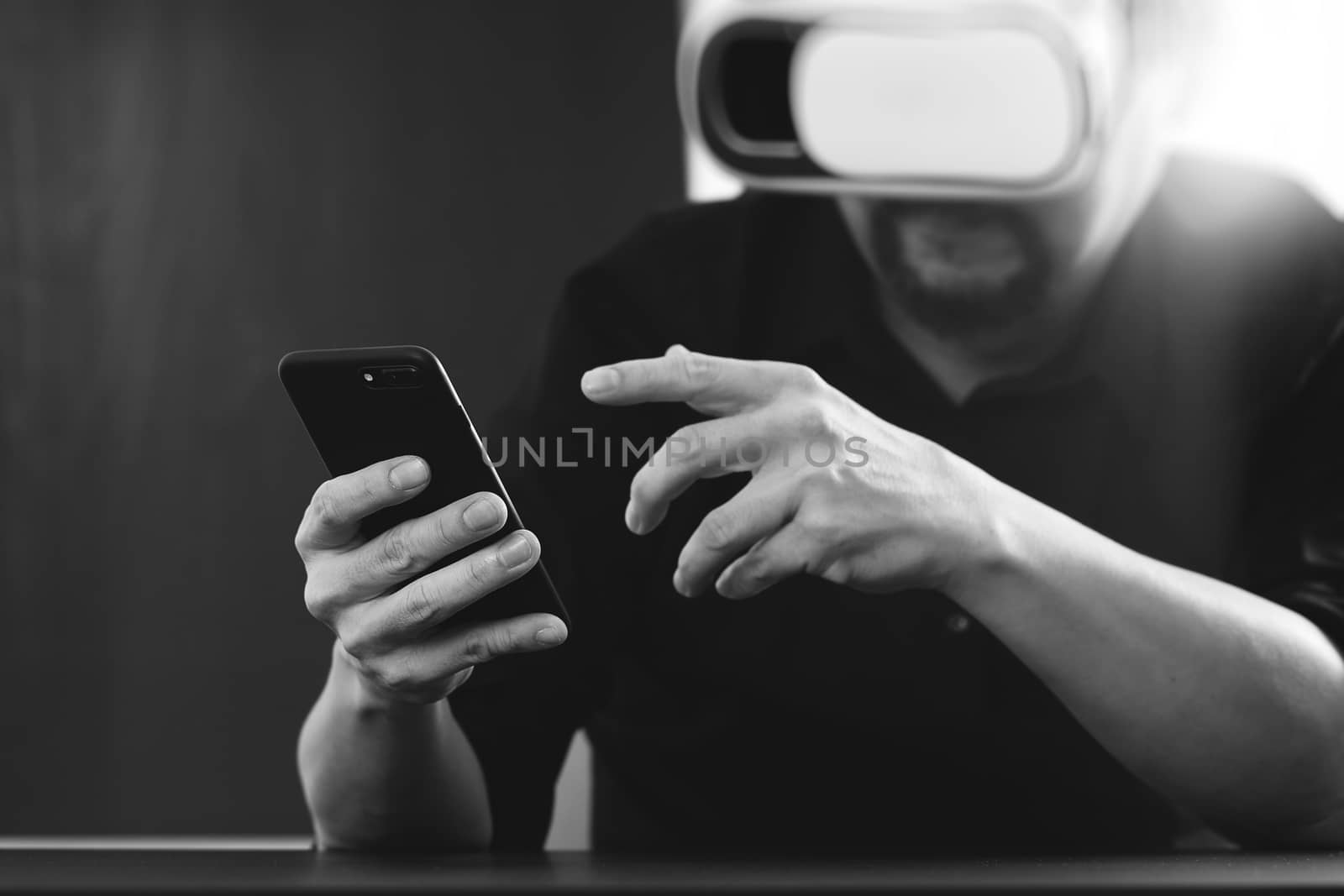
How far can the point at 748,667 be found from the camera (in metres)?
1.00

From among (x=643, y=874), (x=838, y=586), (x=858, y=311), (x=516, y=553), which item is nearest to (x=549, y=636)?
(x=516, y=553)

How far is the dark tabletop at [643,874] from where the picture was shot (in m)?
0.49

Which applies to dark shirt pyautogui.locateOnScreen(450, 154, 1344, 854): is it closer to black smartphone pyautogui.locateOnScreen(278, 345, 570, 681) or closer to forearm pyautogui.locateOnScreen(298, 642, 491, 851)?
forearm pyautogui.locateOnScreen(298, 642, 491, 851)

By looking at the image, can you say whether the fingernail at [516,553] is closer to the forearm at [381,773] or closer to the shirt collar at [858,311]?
the forearm at [381,773]

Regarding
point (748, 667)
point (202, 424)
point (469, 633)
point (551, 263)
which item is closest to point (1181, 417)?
point (748, 667)

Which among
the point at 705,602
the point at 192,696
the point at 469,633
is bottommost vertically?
the point at 192,696

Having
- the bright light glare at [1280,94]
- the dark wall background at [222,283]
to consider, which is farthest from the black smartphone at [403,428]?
the bright light glare at [1280,94]

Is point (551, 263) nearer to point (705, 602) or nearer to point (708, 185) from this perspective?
point (708, 185)

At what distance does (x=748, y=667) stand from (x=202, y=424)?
59 cm

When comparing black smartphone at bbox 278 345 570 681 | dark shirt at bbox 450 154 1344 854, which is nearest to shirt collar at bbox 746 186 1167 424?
dark shirt at bbox 450 154 1344 854

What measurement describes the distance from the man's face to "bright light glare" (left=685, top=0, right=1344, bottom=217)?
67 mm

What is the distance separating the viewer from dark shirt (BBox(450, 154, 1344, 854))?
0.98 metres

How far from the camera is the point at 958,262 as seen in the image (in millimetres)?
1073

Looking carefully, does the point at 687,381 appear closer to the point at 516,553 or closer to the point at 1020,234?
the point at 516,553
